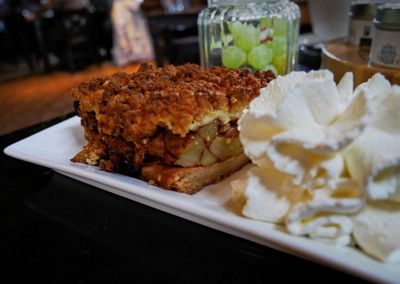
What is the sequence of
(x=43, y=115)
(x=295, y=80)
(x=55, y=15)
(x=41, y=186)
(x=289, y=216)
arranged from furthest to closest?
(x=55, y=15) < (x=43, y=115) < (x=41, y=186) < (x=295, y=80) < (x=289, y=216)

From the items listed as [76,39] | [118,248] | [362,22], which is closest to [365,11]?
[362,22]

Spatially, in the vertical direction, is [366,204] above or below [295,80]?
below

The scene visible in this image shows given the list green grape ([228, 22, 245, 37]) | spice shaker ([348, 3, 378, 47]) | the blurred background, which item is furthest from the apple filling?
the blurred background

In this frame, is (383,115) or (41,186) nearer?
(383,115)

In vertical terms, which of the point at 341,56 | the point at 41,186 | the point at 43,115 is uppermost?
the point at 341,56

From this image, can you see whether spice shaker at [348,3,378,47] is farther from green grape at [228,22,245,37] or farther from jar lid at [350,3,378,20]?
green grape at [228,22,245,37]

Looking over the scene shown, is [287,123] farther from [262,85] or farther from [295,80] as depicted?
[262,85]

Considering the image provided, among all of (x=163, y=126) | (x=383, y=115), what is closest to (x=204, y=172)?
(x=163, y=126)

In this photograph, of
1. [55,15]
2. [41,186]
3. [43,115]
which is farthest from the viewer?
[55,15]
